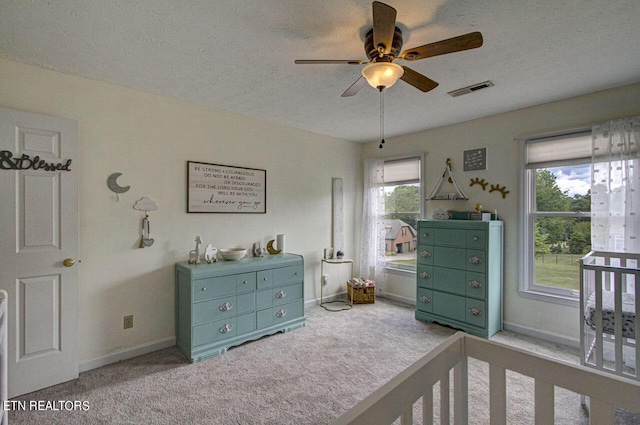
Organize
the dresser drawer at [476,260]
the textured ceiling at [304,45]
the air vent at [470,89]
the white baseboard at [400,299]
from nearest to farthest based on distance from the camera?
1. the textured ceiling at [304,45]
2. the air vent at [470,89]
3. the dresser drawer at [476,260]
4. the white baseboard at [400,299]

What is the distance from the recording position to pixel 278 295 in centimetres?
312

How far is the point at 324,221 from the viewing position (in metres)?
4.23

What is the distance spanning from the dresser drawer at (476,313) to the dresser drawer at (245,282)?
2273mm

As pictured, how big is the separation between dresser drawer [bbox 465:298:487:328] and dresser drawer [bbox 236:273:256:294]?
2.27 metres

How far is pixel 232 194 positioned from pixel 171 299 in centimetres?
122

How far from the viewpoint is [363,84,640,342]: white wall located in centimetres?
272

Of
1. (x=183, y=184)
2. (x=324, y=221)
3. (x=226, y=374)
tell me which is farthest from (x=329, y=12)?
(x=324, y=221)

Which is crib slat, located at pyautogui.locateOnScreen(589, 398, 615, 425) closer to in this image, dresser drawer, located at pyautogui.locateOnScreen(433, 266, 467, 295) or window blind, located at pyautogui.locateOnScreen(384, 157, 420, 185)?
dresser drawer, located at pyautogui.locateOnScreen(433, 266, 467, 295)

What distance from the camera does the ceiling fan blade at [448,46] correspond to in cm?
146

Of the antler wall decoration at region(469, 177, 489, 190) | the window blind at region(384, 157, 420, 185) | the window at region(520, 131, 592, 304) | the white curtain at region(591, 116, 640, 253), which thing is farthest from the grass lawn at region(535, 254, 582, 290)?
the window blind at region(384, 157, 420, 185)

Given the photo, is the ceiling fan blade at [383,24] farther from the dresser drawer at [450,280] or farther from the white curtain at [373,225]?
the white curtain at [373,225]

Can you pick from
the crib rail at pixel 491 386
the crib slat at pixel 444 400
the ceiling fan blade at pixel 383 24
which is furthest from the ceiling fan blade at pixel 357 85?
the crib slat at pixel 444 400

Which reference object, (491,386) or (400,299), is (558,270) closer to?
(400,299)

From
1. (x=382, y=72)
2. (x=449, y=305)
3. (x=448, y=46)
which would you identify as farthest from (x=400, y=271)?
(x=448, y=46)
